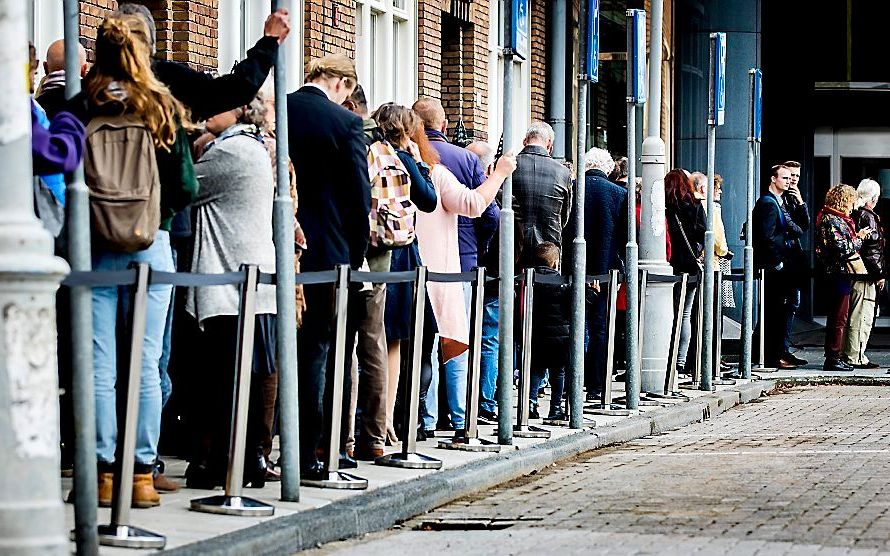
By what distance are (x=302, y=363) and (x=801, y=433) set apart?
17.8 ft

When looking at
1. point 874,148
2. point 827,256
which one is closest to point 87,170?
point 827,256

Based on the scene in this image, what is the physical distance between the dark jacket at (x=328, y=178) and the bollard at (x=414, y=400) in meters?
0.72

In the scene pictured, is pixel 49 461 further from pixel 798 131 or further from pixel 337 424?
pixel 798 131

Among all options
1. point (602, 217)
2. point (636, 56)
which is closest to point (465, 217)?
point (602, 217)

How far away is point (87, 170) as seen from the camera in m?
7.42

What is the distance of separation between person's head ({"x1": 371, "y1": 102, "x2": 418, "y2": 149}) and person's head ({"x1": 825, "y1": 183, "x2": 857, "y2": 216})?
31.6ft

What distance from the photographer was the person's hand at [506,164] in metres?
10.5

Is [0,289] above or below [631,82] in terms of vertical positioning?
below

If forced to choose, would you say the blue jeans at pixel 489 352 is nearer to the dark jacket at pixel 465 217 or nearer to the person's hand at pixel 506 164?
the dark jacket at pixel 465 217

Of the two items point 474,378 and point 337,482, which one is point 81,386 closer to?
point 337,482

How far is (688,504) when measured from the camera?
8.91 m

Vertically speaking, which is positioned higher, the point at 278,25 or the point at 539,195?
the point at 278,25

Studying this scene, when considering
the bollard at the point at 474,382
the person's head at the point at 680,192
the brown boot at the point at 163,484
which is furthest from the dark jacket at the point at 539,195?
the brown boot at the point at 163,484

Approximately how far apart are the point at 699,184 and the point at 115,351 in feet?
34.4
